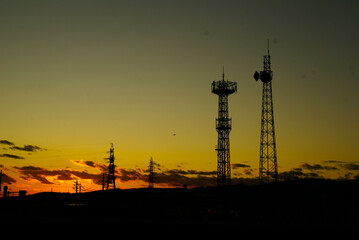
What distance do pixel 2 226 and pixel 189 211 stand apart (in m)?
16.2

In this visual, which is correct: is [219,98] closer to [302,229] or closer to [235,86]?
[235,86]

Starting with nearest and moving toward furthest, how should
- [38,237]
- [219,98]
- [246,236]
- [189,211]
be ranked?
1. [246,236]
2. [38,237]
3. [189,211]
4. [219,98]

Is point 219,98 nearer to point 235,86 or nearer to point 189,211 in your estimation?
point 235,86

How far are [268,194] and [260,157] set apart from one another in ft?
164

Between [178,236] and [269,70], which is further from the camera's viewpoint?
[269,70]

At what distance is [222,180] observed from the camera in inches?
3051

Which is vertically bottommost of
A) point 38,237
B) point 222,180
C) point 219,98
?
point 38,237

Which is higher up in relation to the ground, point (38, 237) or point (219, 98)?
point (219, 98)

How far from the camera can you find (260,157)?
70.9 metres

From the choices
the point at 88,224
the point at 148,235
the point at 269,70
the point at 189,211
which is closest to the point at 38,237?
the point at 88,224

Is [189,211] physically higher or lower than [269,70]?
lower

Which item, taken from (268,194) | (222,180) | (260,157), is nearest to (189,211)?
(260,157)

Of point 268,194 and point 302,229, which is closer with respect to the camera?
point 302,229

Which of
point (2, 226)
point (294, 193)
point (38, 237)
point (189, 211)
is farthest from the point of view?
point (294, 193)
